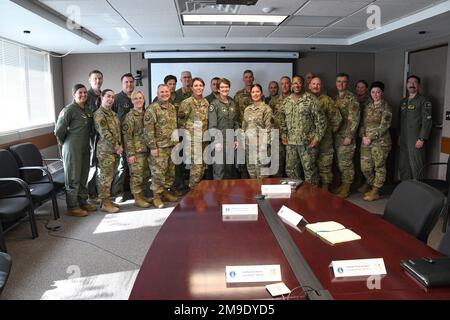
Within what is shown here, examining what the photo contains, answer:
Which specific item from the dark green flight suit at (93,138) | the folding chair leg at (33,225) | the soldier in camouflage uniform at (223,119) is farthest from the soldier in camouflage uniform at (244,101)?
the folding chair leg at (33,225)

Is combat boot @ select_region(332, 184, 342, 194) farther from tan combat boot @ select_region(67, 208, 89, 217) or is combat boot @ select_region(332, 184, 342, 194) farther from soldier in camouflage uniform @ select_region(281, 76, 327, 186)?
tan combat boot @ select_region(67, 208, 89, 217)

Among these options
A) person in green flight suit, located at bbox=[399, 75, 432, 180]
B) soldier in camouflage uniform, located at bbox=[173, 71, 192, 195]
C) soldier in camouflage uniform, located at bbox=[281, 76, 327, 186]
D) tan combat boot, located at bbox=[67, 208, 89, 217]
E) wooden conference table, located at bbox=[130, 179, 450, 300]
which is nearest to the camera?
wooden conference table, located at bbox=[130, 179, 450, 300]

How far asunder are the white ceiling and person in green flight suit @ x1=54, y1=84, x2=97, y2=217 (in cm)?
91

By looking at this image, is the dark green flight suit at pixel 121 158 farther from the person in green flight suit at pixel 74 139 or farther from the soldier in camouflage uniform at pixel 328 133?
the soldier in camouflage uniform at pixel 328 133

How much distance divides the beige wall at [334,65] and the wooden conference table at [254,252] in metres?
4.93

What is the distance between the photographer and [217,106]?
4902mm

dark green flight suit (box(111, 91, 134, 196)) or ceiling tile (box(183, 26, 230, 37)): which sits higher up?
ceiling tile (box(183, 26, 230, 37))

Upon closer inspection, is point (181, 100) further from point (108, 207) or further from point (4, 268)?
point (4, 268)

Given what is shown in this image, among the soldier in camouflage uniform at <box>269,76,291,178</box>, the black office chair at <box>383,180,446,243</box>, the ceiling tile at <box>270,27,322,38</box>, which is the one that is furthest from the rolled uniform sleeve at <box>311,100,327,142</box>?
the black office chair at <box>383,180,446,243</box>

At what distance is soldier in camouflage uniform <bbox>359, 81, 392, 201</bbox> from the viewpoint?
4863mm

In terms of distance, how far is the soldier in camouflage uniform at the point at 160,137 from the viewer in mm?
4449

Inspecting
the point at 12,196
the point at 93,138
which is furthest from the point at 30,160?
the point at 12,196
